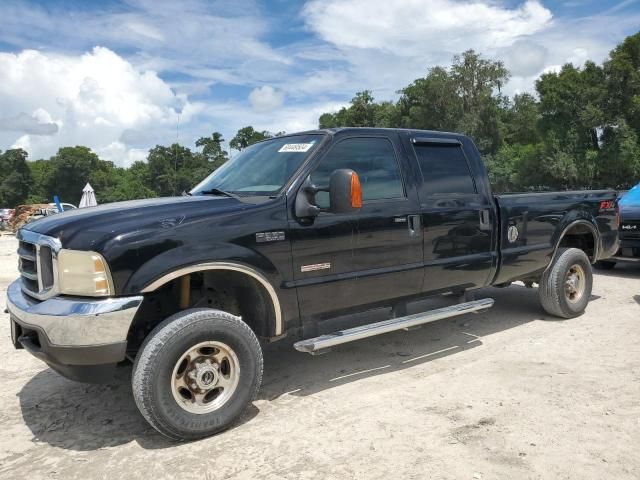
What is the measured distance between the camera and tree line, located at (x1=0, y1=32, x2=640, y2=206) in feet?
87.2

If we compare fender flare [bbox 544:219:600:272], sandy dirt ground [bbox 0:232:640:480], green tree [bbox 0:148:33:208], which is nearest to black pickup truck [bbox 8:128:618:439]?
sandy dirt ground [bbox 0:232:640:480]

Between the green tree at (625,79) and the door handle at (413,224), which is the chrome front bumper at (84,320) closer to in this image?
the door handle at (413,224)

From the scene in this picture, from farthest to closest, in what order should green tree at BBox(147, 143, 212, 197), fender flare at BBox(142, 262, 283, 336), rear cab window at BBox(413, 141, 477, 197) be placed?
green tree at BBox(147, 143, 212, 197) < rear cab window at BBox(413, 141, 477, 197) < fender flare at BBox(142, 262, 283, 336)

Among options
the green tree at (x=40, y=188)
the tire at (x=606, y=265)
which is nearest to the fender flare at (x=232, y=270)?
the tire at (x=606, y=265)

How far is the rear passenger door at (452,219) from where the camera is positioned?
4527mm

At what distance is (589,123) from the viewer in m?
27.1

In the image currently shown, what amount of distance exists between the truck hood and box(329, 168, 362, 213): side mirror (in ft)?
1.98

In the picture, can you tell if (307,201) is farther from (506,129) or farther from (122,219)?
(506,129)

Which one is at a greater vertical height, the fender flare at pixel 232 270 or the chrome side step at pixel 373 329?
the fender flare at pixel 232 270

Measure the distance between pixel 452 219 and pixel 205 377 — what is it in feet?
8.32

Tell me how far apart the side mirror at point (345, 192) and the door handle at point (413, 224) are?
2.97ft

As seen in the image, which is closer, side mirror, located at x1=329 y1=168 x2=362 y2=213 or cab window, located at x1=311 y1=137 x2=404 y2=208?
side mirror, located at x1=329 y1=168 x2=362 y2=213

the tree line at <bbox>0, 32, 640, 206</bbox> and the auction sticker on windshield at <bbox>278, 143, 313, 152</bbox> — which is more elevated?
the tree line at <bbox>0, 32, 640, 206</bbox>

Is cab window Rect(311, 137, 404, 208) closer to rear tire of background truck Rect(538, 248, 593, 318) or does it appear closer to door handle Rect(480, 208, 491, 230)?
door handle Rect(480, 208, 491, 230)
